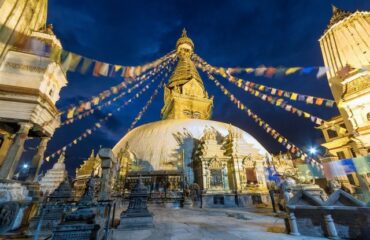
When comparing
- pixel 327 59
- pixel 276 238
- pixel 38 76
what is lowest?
pixel 276 238

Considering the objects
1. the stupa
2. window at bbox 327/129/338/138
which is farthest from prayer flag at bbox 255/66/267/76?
the stupa

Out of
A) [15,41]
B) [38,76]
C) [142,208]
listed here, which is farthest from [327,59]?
[15,41]

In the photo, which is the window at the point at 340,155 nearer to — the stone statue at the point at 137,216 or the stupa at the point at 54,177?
the stone statue at the point at 137,216

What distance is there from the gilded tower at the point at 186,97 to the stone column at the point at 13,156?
2075 centimetres

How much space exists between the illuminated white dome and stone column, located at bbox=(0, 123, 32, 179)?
10.7m

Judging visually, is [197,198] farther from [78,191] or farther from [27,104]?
[27,104]

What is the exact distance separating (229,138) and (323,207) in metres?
14.2

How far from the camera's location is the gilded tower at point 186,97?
3103cm

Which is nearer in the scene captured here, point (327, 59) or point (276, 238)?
point (276, 238)

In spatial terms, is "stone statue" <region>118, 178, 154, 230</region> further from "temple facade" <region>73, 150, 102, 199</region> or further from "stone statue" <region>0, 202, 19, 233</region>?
"temple facade" <region>73, 150, 102, 199</region>

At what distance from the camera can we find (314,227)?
525cm

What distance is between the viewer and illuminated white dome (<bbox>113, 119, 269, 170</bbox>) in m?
19.8

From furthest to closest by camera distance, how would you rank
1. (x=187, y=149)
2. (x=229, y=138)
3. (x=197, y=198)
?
1. (x=187, y=149)
2. (x=229, y=138)
3. (x=197, y=198)

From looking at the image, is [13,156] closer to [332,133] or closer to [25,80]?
[25,80]
